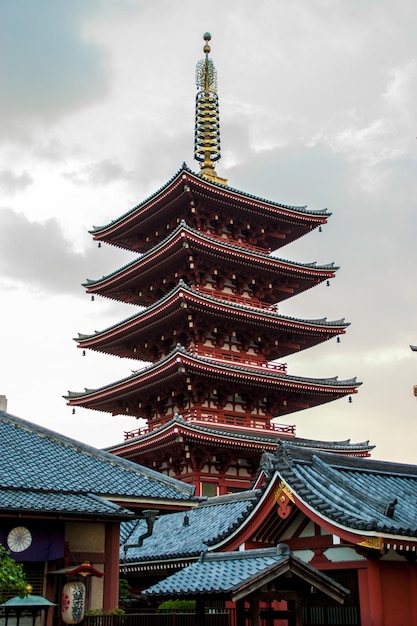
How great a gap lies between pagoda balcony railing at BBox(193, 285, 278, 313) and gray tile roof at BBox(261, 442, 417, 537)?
19253 mm

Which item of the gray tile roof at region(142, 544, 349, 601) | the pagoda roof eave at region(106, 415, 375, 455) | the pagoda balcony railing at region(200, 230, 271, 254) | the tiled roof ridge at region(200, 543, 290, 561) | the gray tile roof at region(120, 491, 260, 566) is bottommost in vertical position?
the gray tile roof at region(142, 544, 349, 601)

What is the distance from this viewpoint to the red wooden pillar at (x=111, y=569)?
16.4 meters

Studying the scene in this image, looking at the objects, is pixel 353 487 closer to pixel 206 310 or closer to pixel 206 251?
pixel 206 310

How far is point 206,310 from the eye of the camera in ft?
121

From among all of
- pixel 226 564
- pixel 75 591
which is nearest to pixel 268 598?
pixel 226 564

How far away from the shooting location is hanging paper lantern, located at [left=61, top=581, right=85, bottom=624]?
14.9 meters

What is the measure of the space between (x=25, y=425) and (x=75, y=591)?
18.2ft

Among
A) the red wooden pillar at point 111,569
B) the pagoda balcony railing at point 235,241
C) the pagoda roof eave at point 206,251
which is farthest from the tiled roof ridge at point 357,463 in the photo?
the pagoda balcony railing at point 235,241

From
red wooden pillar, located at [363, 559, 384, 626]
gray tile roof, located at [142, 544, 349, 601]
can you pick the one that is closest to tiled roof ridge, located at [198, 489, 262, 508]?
red wooden pillar, located at [363, 559, 384, 626]

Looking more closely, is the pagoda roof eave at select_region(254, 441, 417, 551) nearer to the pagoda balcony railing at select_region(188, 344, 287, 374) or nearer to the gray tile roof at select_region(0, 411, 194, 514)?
the gray tile roof at select_region(0, 411, 194, 514)

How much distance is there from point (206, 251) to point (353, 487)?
69.7ft

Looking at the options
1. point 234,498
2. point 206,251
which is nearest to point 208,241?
point 206,251

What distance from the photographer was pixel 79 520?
15289mm

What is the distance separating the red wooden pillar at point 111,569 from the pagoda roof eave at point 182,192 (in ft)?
78.8
